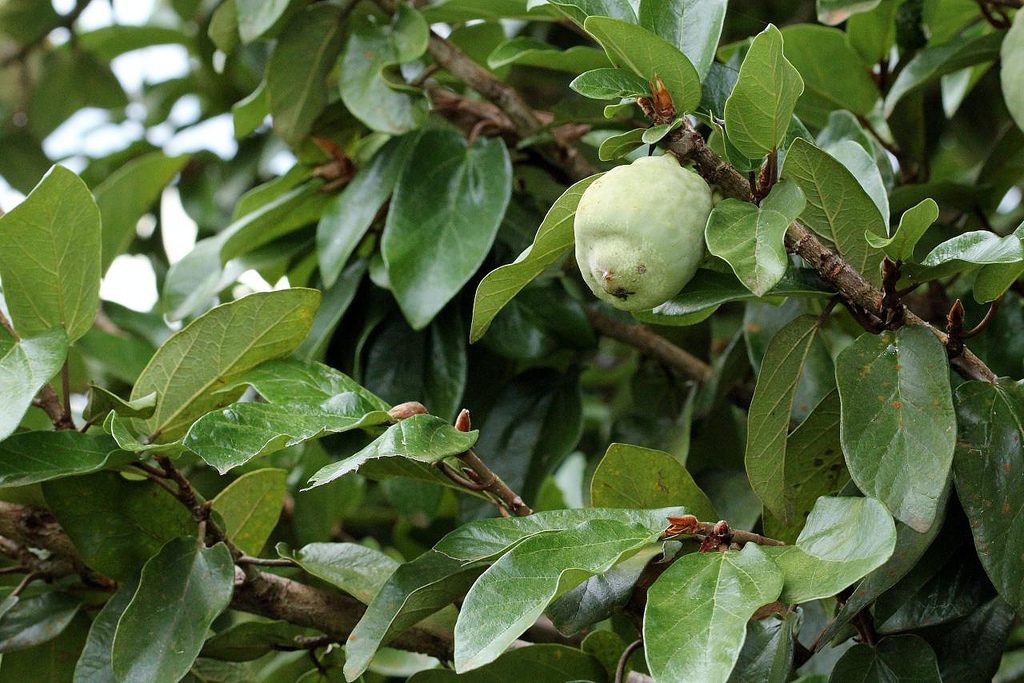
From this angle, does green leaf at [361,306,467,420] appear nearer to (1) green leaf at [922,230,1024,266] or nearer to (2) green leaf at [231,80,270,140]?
(2) green leaf at [231,80,270,140]

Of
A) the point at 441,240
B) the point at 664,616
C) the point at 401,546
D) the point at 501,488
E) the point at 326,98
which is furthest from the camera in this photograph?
the point at 401,546

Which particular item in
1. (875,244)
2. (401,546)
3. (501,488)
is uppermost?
(875,244)

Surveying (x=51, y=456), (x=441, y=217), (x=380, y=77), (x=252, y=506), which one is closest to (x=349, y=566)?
(x=252, y=506)

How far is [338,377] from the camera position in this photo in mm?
676

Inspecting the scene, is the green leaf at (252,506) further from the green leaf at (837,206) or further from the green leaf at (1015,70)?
the green leaf at (1015,70)

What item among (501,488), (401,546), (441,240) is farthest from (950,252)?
(401,546)

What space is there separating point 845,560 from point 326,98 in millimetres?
669

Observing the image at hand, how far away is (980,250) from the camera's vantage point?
54cm

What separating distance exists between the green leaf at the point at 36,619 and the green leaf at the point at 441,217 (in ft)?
1.02

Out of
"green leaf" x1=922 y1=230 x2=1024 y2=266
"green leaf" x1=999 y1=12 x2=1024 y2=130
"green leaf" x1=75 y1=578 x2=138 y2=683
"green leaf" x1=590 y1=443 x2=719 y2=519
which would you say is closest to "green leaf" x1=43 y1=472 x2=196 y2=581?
"green leaf" x1=75 y1=578 x2=138 y2=683

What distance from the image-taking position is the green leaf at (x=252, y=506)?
0.75 meters

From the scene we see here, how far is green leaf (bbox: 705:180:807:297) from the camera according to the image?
1.69 ft

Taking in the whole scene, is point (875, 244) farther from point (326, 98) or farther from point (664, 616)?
point (326, 98)

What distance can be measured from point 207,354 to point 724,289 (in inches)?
13.0
